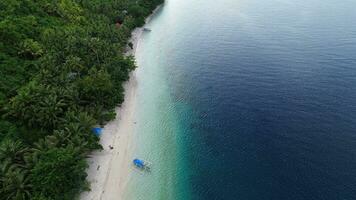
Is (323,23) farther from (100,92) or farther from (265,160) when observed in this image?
(100,92)

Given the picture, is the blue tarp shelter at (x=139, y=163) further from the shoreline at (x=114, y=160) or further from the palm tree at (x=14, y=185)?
the palm tree at (x=14, y=185)

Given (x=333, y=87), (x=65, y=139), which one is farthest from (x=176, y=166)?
(x=333, y=87)

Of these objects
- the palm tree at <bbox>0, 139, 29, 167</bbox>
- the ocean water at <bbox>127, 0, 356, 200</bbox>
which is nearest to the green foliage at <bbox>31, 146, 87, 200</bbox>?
the palm tree at <bbox>0, 139, 29, 167</bbox>

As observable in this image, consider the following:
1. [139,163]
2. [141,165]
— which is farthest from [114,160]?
[141,165]

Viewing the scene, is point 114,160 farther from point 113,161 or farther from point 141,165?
point 141,165

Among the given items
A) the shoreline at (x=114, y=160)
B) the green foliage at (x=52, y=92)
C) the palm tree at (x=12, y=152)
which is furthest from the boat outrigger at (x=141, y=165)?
the palm tree at (x=12, y=152)

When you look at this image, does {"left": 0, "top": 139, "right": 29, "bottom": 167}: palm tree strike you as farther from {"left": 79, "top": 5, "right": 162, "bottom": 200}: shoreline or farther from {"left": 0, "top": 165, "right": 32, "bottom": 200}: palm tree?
{"left": 79, "top": 5, "right": 162, "bottom": 200}: shoreline
